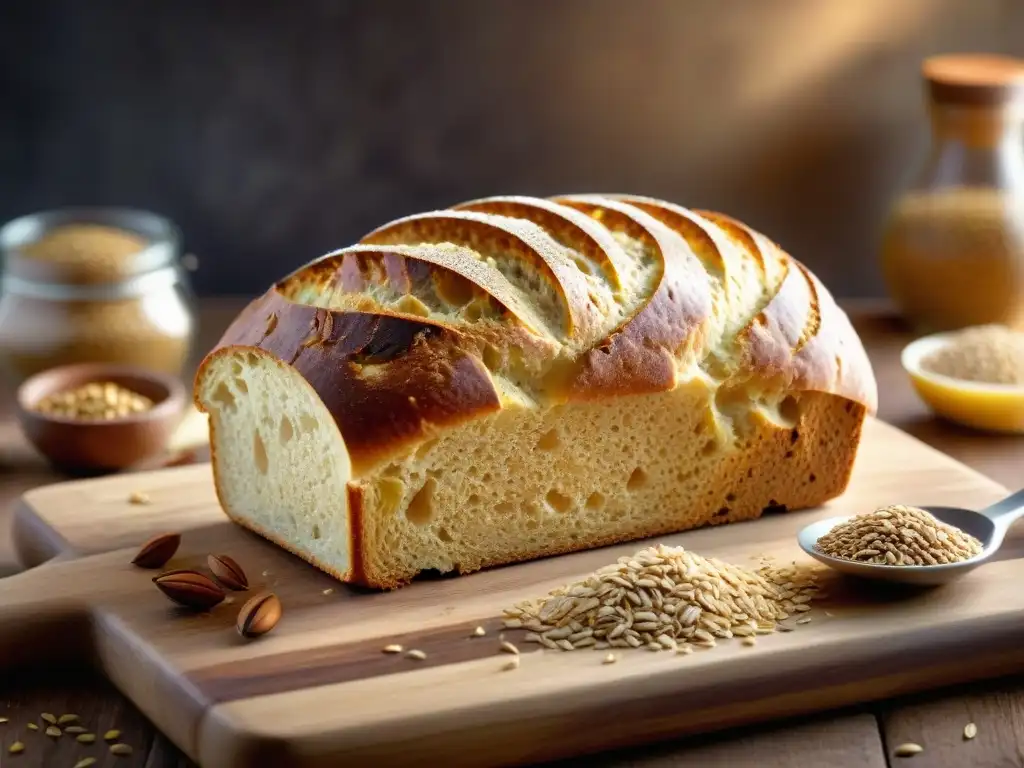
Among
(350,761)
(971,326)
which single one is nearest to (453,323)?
(350,761)

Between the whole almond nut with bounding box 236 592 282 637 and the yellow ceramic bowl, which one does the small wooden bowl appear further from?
the yellow ceramic bowl

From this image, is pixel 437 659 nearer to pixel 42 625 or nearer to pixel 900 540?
pixel 42 625

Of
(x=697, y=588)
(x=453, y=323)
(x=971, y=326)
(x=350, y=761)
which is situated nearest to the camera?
(x=350, y=761)

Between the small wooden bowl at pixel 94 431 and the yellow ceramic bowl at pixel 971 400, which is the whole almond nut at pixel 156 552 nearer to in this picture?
the small wooden bowl at pixel 94 431

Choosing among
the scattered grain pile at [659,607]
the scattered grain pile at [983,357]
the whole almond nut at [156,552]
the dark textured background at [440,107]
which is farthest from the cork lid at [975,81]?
the whole almond nut at [156,552]

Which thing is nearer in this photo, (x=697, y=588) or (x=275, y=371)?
(x=697, y=588)

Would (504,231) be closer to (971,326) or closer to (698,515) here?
(698,515)

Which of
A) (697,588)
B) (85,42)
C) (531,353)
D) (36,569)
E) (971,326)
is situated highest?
(85,42)
